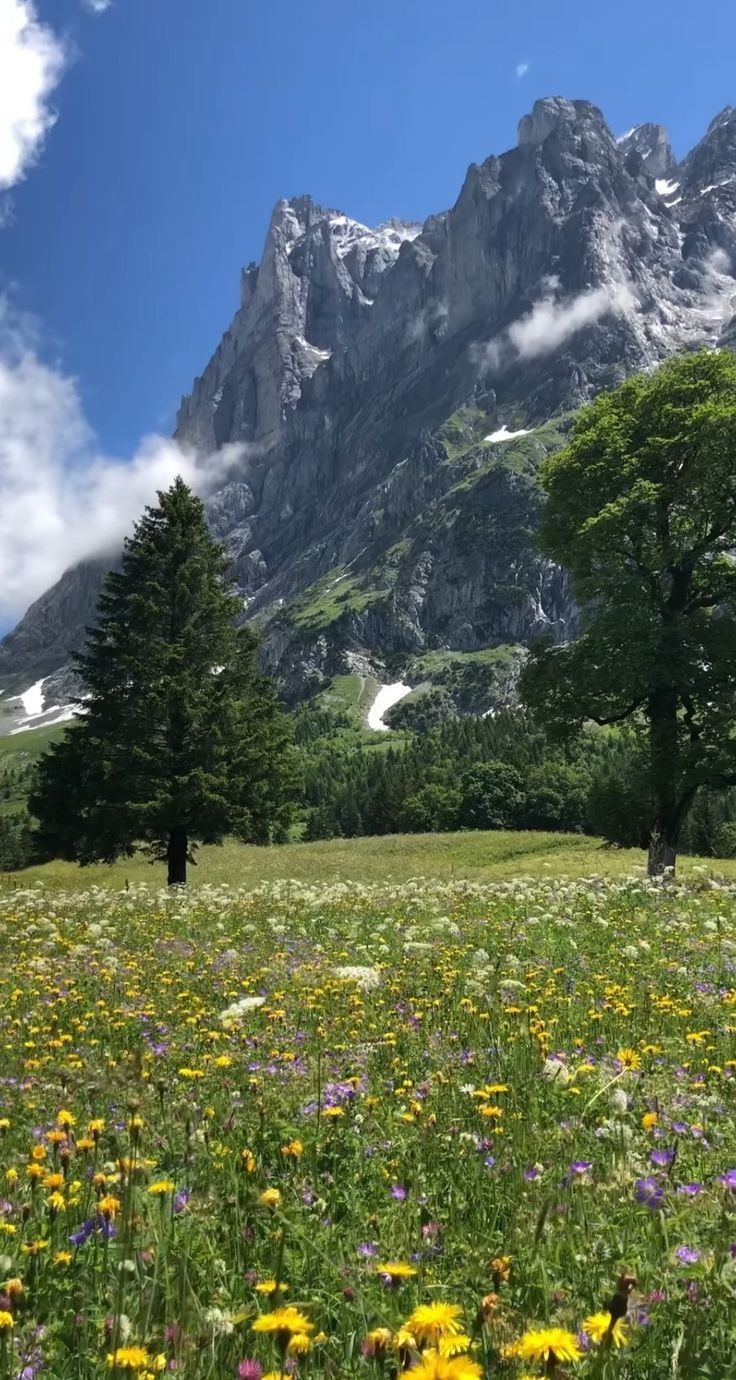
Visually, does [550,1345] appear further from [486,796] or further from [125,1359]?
[486,796]

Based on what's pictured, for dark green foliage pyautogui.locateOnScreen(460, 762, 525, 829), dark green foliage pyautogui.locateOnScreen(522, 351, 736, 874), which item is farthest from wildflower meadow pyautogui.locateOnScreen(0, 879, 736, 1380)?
dark green foliage pyautogui.locateOnScreen(460, 762, 525, 829)

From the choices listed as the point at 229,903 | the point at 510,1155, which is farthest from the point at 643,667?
the point at 510,1155

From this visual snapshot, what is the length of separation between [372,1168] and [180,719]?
89.0 feet

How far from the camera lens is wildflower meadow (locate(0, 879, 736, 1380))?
8.82ft

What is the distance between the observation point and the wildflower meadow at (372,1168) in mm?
2688

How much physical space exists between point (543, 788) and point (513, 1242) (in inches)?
5809

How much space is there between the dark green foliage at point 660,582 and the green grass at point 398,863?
13.1 feet

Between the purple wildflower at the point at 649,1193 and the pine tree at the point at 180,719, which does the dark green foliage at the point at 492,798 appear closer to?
the pine tree at the point at 180,719

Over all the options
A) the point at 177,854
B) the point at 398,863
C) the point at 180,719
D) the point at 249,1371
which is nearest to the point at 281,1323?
the point at 249,1371

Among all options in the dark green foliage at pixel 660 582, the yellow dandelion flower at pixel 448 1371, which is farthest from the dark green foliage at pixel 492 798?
the yellow dandelion flower at pixel 448 1371

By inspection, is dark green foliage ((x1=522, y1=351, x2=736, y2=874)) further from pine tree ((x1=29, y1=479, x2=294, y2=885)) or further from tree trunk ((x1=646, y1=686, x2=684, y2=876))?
pine tree ((x1=29, y1=479, x2=294, y2=885))

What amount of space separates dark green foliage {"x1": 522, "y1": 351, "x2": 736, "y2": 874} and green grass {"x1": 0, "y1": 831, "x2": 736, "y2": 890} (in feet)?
13.1

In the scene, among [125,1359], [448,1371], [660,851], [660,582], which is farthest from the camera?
[660,582]

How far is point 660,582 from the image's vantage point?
87.1ft
